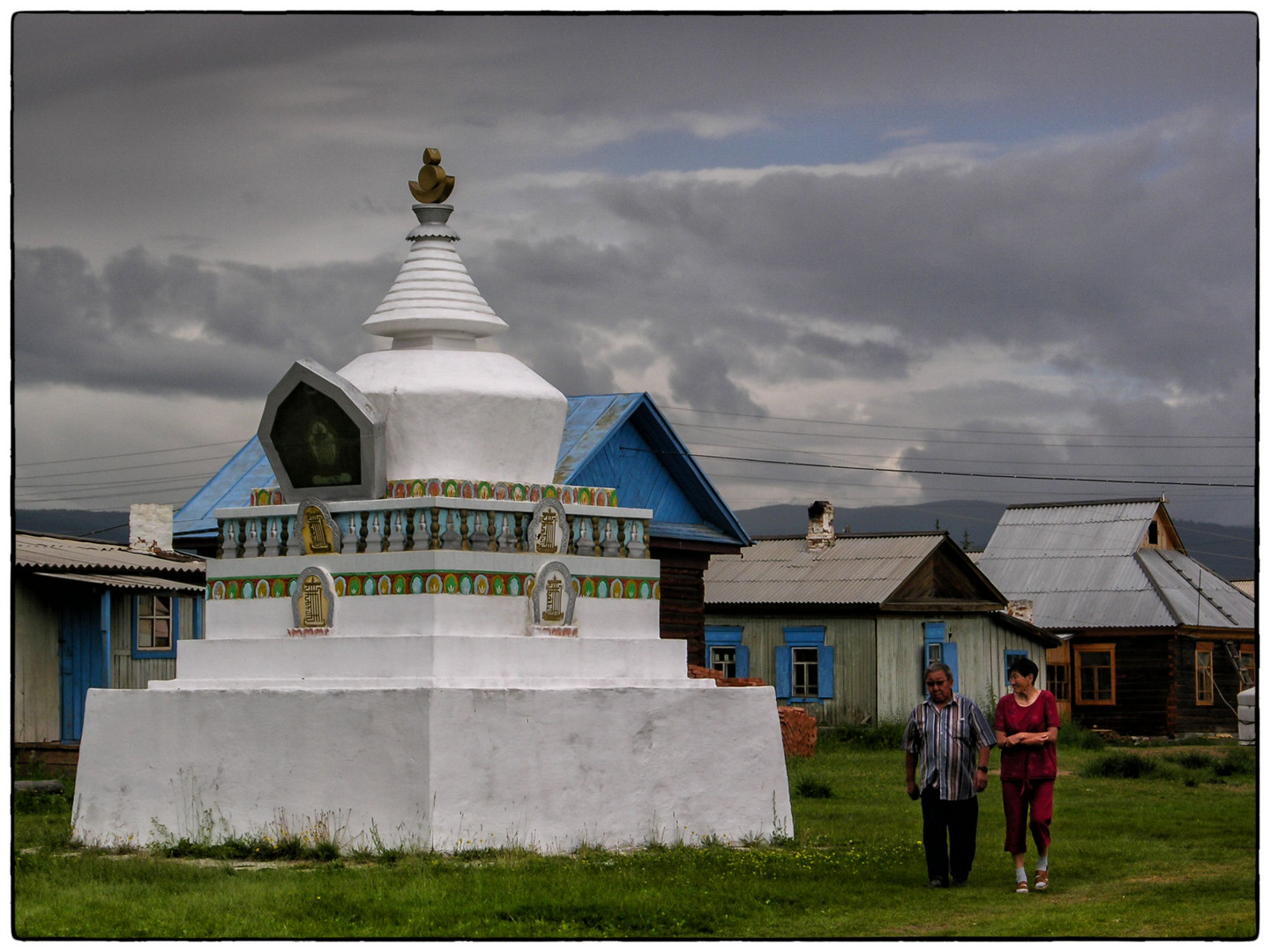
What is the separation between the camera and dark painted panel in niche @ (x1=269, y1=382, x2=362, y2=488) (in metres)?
14.9

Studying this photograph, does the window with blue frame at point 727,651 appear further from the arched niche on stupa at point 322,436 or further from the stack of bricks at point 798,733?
the arched niche on stupa at point 322,436

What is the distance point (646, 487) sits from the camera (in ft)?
92.2

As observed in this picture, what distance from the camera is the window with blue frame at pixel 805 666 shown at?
109ft

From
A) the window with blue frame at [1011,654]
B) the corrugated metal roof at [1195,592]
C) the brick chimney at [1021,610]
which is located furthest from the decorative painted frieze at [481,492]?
the brick chimney at [1021,610]

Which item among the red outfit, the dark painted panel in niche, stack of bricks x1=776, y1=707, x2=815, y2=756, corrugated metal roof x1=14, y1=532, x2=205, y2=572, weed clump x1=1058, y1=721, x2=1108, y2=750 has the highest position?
the dark painted panel in niche

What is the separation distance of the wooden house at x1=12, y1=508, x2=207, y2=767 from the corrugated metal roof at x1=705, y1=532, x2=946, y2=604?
11747 mm

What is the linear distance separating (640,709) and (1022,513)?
28.5 meters

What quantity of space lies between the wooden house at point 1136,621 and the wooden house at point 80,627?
709 inches

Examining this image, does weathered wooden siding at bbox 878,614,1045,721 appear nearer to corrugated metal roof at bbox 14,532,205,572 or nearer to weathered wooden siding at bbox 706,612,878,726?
weathered wooden siding at bbox 706,612,878,726

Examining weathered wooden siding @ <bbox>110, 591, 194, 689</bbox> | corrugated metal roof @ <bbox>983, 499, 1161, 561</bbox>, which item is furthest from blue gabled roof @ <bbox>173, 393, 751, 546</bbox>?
corrugated metal roof @ <bbox>983, 499, 1161, 561</bbox>

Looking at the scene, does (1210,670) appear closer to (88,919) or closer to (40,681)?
(40,681)

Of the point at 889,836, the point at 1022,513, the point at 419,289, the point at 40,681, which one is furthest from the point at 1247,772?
the point at 1022,513

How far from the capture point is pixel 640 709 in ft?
47.1

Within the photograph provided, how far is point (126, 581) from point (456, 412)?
10.4 m
